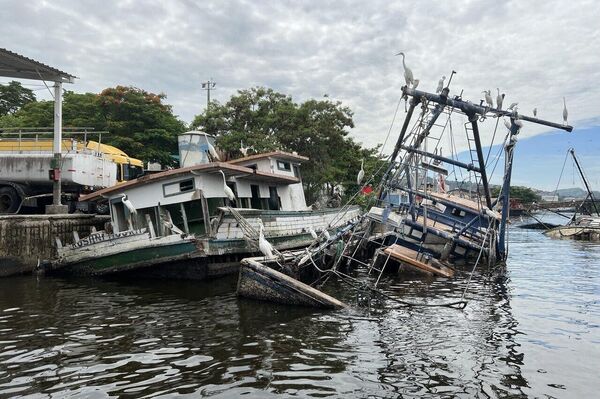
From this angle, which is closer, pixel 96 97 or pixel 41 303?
pixel 41 303

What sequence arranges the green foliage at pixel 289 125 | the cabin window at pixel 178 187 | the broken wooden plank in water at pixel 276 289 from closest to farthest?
the broken wooden plank in water at pixel 276 289 → the cabin window at pixel 178 187 → the green foliage at pixel 289 125

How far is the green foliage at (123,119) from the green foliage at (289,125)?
11.8 ft

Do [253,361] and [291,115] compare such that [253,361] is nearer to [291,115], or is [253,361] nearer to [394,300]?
[394,300]

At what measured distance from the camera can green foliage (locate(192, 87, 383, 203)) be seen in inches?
1148

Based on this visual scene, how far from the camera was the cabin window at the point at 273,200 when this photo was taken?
63.6ft

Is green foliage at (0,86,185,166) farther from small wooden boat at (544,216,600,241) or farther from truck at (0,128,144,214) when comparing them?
small wooden boat at (544,216,600,241)

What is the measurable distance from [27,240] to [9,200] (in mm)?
3719

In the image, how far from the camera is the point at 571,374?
254 inches

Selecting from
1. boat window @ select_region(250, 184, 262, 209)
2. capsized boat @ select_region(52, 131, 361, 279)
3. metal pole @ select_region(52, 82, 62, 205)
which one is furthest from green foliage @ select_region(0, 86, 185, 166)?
capsized boat @ select_region(52, 131, 361, 279)

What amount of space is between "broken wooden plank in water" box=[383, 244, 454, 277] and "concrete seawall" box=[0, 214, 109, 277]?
12.0m

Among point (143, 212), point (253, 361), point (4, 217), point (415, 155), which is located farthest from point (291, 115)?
point (253, 361)

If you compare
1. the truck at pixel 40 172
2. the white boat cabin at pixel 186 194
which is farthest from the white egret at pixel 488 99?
the truck at pixel 40 172

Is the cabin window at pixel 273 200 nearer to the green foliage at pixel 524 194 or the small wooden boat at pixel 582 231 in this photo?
the small wooden boat at pixel 582 231

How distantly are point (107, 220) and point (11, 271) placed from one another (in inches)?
147
